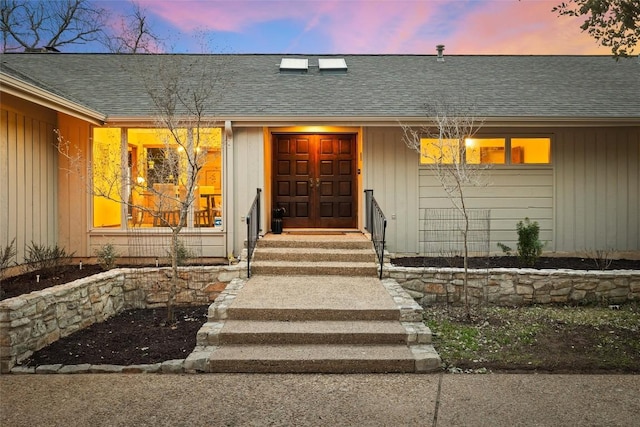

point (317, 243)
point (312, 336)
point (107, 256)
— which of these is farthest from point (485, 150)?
point (107, 256)

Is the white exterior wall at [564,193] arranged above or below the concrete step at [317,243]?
above

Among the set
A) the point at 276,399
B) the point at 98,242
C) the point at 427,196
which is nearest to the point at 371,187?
the point at 427,196

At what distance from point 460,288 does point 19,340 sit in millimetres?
5522

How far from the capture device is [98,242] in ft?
28.5

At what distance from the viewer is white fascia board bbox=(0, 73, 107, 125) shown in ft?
18.8

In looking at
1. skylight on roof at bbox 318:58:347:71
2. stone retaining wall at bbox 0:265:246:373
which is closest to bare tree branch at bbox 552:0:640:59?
skylight on roof at bbox 318:58:347:71

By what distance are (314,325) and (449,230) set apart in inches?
184

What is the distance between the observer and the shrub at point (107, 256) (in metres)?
7.80

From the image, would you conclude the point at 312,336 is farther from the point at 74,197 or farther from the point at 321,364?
the point at 74,197

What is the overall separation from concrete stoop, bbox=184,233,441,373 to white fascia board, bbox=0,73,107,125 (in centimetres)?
353

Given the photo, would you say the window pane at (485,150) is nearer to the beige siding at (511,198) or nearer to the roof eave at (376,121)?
the beige siding at (511,198)

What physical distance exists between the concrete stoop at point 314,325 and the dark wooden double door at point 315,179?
2.54m

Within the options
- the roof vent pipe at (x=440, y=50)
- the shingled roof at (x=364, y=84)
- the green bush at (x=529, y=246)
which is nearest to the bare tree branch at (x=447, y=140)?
the shingled roof at (x=364, y=84)

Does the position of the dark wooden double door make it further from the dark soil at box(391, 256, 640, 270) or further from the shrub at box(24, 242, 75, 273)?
the shrub at box(24, 242, 75, 273)
